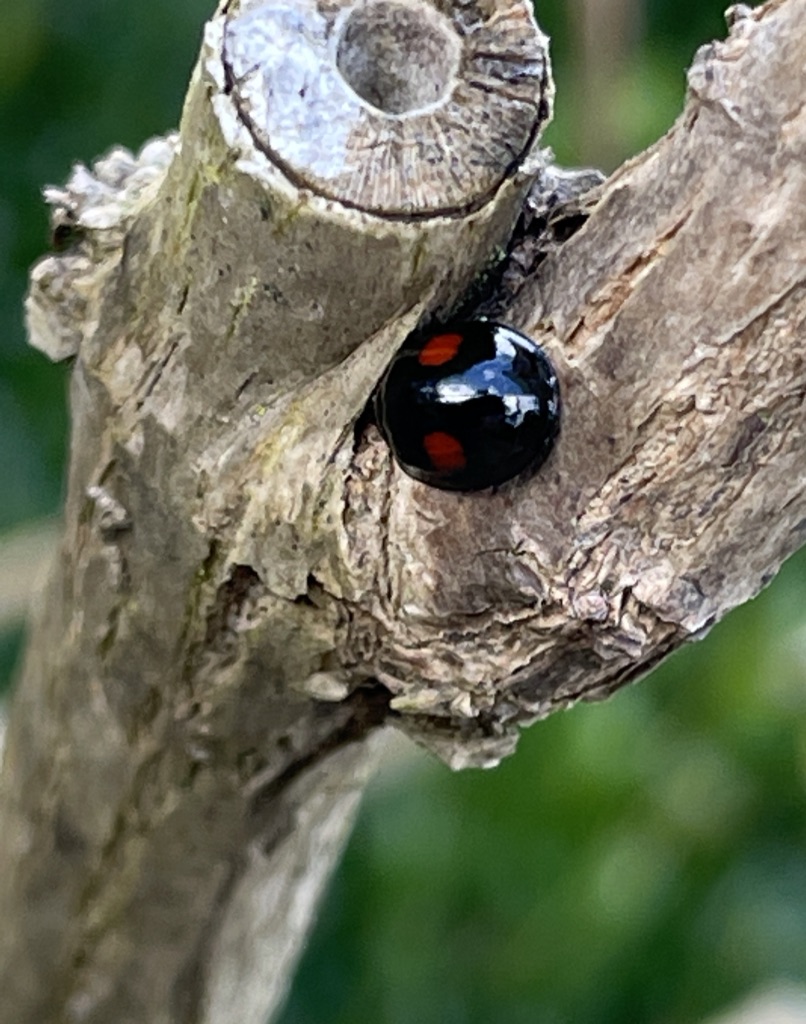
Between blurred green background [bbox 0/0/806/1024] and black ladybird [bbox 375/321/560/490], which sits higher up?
black ladybird [bbox 375/321/560/490]

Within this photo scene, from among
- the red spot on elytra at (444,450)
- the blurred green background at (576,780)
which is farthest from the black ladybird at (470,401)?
the blurred green background at (576,780)

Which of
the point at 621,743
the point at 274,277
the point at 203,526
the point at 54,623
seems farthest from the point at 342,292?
the point at 621,743

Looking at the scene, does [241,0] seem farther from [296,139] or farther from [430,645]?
[430,645]

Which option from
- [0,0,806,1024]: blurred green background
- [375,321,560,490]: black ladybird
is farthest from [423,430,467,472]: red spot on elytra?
[0,0,806,1024]: blurred green background

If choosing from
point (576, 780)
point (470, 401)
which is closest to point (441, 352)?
point (470, 401)

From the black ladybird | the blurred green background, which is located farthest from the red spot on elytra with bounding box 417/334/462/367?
the blurred green background

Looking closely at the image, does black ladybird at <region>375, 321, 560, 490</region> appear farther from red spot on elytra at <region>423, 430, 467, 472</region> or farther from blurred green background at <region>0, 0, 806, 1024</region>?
blurred green background at <region>0, 0, 806, 1024</region>

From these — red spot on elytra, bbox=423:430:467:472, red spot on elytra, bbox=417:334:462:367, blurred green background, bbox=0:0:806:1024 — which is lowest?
blurred green background, bbox=0:0:806:1024

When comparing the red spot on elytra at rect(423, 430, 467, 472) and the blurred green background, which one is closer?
the red spot on elytra at rect(423, 430, 467, 472)
